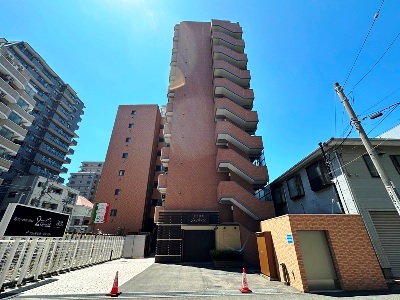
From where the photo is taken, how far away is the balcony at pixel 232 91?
26297mm

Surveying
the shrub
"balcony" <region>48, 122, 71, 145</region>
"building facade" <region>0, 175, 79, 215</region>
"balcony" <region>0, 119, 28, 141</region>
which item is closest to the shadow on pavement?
the shrub

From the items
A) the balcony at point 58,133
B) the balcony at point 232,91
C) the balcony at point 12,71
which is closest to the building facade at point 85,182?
the balcony at point 58,133

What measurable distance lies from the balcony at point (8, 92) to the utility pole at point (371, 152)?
4296 cm

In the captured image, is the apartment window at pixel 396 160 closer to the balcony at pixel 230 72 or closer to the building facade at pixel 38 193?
the balcony at pixel 230 72

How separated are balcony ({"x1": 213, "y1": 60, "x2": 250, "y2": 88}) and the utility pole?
19994 millimetres

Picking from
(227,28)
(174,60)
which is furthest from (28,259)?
(227,28)

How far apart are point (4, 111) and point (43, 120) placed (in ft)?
74.4

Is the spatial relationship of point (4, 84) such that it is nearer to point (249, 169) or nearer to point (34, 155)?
point (34, 155)

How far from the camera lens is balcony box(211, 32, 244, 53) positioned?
30.6 m

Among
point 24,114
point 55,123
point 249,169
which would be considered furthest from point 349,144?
point 55,123

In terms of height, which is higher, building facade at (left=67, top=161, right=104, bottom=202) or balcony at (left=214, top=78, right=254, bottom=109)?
building facade at (left=67, top=161, right=104, bottom=202)

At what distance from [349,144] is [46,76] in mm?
66958

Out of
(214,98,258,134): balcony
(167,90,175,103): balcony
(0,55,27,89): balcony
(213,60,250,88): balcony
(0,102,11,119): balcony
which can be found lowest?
(214,98,258,134): balcony

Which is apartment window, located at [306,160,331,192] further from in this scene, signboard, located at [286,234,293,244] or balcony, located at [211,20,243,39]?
balcony, located at [211,20,243,39]
